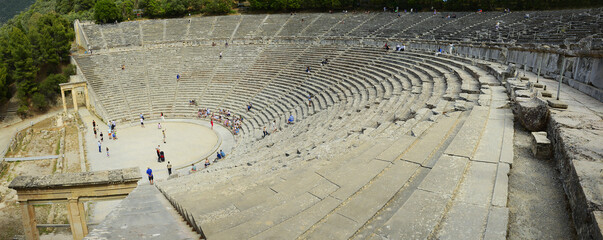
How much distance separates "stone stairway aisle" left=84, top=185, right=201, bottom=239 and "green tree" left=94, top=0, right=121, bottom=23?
39749mm

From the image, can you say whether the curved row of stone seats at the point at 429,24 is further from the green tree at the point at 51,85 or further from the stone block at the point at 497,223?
the green tree at the point at 51,85

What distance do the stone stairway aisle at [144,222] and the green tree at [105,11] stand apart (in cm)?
3975

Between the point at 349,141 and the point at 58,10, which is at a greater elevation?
the point at 58,10

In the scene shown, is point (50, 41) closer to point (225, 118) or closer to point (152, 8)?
point (152, 8)

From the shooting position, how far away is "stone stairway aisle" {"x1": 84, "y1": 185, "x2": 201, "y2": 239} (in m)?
4.36

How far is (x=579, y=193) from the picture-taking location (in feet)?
13.3

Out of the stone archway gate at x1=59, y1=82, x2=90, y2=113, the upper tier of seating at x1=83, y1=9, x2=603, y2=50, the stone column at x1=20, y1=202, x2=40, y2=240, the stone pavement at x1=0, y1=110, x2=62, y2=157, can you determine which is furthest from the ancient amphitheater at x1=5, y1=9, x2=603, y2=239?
the stone pavement at x1=0, y1=110, x2=62, y2=157

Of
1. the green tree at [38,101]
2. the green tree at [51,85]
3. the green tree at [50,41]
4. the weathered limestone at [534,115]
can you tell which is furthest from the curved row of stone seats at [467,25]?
the green tree at [50,41]

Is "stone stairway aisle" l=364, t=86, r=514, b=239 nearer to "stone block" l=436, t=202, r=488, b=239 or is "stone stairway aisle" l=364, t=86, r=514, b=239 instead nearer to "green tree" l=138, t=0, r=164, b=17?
"stone block" l=436, t=202, r=488, b=239

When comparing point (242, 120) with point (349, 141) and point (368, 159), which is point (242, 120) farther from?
point (368, 159)

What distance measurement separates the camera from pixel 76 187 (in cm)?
768

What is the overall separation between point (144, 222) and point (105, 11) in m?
41.1

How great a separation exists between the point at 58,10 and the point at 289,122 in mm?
54398

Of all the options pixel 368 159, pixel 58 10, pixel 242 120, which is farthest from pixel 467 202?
pixel 58 10
